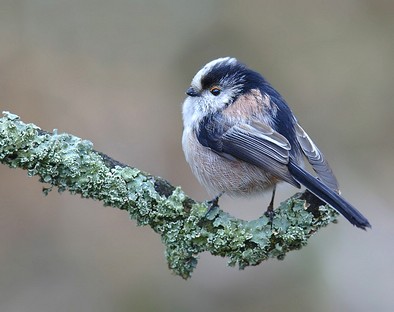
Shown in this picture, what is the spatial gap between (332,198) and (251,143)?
0.62 meters

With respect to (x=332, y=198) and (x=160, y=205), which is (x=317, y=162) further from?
(x=160, y=205)

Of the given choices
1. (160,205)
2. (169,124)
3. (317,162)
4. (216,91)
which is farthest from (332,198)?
(169,124)

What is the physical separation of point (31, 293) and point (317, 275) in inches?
85.5

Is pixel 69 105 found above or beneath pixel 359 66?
beneath

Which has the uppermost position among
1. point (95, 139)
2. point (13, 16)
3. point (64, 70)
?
point (13, 16)

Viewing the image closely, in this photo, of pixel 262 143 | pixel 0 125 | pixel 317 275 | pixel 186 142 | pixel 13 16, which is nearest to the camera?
pixel 0 125

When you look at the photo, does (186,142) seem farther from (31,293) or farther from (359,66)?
(359,66)

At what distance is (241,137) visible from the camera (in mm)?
3172

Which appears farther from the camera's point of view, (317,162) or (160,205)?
(317,162)

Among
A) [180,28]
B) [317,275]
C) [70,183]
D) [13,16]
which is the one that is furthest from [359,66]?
[70,183]

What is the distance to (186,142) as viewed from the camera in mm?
3408

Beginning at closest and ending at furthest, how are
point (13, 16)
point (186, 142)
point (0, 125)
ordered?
point (0, 125)
point (186, 142)
point (13, 16)

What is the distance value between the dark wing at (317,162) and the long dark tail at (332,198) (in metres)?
0.14

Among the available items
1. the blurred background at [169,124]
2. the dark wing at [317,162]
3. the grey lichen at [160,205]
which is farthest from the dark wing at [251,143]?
the blurred background at [169,124]
